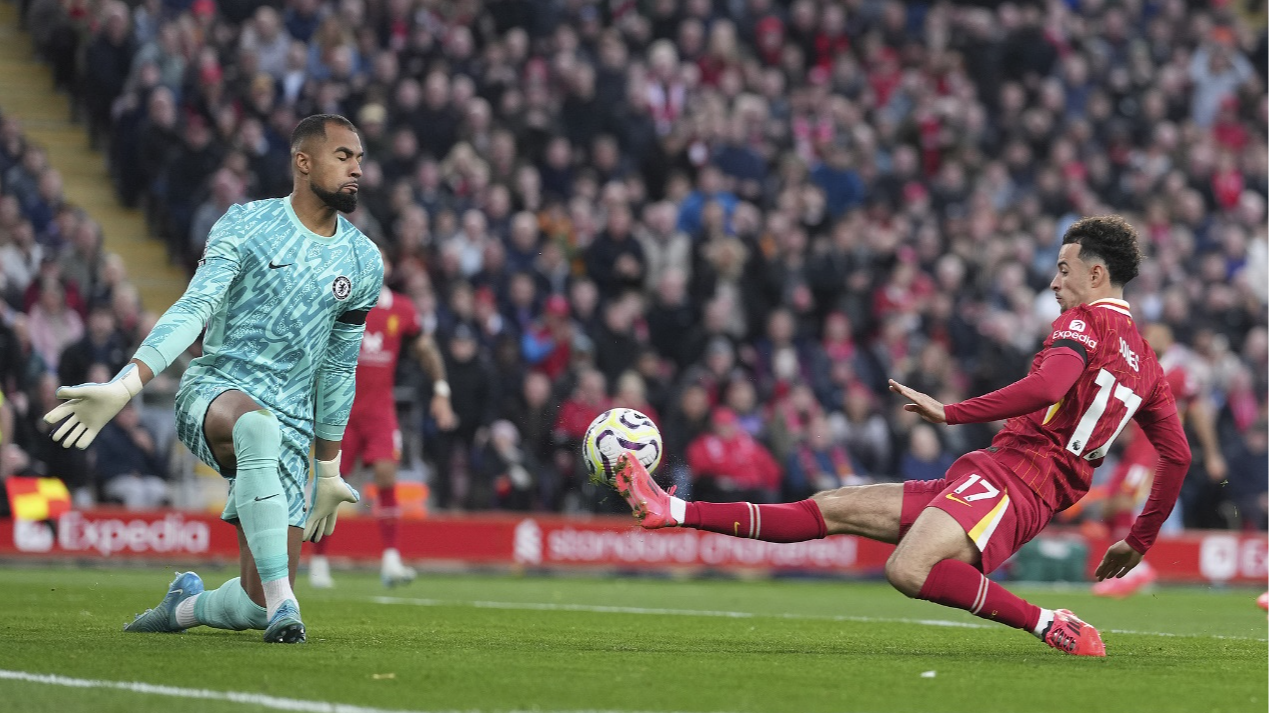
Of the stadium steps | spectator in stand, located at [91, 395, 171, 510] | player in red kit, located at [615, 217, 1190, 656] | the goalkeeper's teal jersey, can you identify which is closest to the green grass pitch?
player in red kit, located at [615, 217, 1190, 656]

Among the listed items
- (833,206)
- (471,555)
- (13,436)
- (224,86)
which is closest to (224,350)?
(13,436)

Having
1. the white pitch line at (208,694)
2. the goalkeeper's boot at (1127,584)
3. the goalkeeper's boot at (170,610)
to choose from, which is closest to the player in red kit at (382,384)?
the goalkeeper's boot at (170,610)

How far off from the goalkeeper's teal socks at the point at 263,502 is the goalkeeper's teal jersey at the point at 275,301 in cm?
31

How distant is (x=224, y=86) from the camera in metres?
17.6

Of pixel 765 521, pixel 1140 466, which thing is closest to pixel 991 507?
pixel 765 521

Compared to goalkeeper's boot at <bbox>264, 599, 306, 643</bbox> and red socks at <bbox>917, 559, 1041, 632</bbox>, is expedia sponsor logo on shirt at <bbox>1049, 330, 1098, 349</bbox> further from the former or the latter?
goalkeeper's boot at <bbox>264, 599, 306, 643</bbox>

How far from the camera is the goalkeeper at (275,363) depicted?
7.04 meters

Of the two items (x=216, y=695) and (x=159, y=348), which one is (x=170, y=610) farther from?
(x=216, y=695)

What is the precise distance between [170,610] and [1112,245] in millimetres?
4333

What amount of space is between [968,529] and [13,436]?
987cm

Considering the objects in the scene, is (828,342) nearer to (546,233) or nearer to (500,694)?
(546,233)

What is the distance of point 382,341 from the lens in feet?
43.6

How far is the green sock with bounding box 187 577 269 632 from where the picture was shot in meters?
7.39

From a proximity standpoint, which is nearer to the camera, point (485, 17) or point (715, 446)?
point (715, 446)
